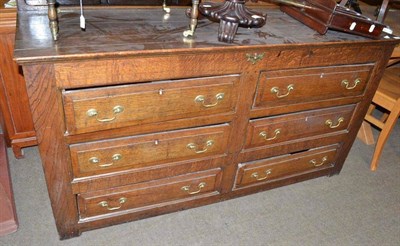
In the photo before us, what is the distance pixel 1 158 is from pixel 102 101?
43.7 inches

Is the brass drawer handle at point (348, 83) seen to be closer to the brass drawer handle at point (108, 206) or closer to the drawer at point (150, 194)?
the drawer at point (150, 194)

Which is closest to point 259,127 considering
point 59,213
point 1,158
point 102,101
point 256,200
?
point 256,200

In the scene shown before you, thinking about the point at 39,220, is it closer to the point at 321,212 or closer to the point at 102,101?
the point at 102,101

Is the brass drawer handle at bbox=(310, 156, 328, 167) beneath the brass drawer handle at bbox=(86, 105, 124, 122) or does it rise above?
beneath

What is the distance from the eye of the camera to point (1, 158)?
191 cm

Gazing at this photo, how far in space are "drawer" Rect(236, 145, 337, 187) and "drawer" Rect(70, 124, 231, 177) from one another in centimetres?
26

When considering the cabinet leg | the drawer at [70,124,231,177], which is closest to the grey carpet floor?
the cabinet leg

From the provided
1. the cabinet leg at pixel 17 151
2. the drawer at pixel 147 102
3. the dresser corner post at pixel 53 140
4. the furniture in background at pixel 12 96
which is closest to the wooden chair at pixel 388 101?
the drawer at pixel 147 102

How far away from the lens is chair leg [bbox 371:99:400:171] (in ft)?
6.56

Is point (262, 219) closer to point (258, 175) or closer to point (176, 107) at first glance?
point (258, 175)

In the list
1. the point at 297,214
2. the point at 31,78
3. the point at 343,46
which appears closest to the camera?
the point at 31,78

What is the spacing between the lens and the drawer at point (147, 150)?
133 centimetres

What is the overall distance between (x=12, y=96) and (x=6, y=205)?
57 cm

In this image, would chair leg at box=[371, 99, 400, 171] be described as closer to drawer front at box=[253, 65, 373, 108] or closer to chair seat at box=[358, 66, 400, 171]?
chair seat at box=[358, 66, 400, 171]
